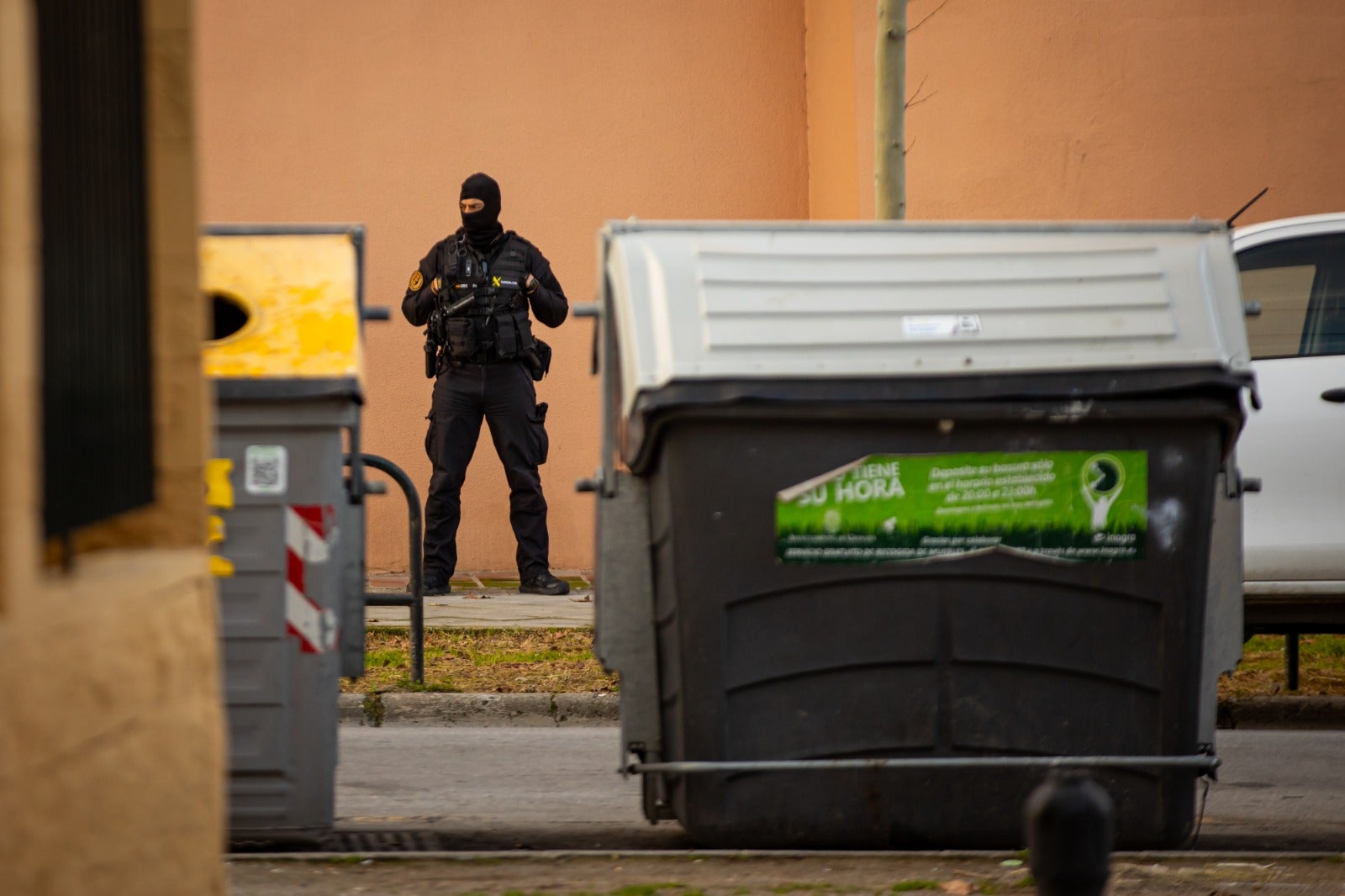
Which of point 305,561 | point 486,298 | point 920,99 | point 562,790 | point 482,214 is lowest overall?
point 562,790

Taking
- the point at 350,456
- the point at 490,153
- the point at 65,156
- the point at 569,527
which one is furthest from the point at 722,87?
the point at 65,156

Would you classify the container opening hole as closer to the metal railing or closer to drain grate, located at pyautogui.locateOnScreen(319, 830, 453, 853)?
the metal railing

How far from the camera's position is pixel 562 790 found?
589 centimetres

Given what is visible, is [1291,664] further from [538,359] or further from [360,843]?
[360,843]

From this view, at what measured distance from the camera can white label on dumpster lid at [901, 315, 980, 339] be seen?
176 inches

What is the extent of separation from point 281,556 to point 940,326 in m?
1.79

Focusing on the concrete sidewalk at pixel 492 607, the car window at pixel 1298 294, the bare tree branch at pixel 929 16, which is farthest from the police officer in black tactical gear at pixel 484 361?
the car window at pixel 1298 294

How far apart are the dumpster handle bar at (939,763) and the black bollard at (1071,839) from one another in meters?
1.78

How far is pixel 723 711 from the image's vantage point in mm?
4391

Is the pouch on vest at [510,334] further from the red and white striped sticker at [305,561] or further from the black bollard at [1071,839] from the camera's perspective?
the black bollard at [1071,839]

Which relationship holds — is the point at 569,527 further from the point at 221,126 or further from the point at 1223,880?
the point at 1223,880

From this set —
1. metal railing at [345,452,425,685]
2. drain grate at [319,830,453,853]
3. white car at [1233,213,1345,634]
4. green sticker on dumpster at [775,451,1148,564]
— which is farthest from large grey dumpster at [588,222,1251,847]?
white car at [1233,213,1345,634]

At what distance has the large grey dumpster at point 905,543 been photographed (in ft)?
14.4

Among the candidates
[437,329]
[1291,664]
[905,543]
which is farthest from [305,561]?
[437,329]
